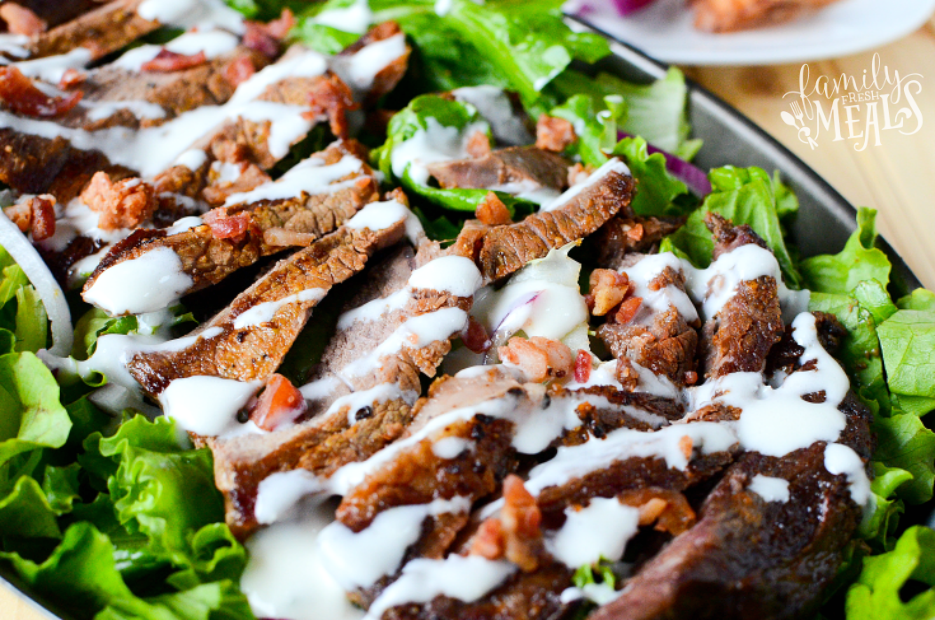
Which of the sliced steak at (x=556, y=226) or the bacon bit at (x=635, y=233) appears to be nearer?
the sliced steak at (x=556, y=226)

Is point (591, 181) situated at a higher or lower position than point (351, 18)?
lower

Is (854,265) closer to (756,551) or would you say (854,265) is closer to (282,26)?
(756,551)

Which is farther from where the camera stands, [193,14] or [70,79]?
[193,14]

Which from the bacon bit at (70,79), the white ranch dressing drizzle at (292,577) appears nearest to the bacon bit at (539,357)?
the white ranch dressing drizzle at (292,577)

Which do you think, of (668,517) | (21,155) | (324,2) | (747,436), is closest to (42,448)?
(21,155)

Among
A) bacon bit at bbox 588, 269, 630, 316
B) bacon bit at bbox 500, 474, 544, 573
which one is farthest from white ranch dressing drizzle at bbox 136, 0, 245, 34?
bacon bit at bbox 500, 474, 544, 573

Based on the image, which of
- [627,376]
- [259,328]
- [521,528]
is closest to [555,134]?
[627,376]

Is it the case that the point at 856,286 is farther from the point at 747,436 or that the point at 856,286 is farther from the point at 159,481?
the point at 159,481

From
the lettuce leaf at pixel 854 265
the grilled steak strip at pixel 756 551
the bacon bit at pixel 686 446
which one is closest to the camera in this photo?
the grilled steak strip at pixel 756 551

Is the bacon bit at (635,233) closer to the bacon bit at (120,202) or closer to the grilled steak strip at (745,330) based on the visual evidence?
the grilled steak strip at (745,330)
